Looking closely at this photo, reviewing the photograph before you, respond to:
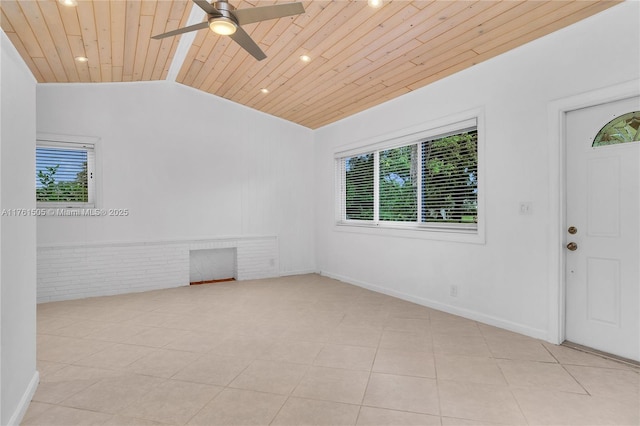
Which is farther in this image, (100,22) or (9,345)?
(100,22)

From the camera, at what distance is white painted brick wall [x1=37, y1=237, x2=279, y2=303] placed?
4.38 meters

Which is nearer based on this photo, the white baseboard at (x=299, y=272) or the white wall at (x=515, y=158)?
the white wall at (x=515, y=158)

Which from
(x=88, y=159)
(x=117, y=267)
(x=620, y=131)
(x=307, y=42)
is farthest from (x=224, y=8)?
(x=117, y=267)

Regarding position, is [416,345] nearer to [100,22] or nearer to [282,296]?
[282,296]

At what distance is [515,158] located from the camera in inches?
125

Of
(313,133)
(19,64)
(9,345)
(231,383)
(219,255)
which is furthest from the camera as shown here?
(313,133)

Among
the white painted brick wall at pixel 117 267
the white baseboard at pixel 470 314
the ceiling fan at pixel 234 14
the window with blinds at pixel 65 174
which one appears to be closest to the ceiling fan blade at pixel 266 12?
the ceiling fan at pixel 234 14

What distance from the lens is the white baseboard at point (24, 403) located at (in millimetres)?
1777

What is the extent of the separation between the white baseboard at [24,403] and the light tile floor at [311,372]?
4 centimetres

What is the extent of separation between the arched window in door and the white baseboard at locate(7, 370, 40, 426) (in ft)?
14.2

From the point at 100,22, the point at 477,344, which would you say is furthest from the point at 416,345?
the point at 100,22

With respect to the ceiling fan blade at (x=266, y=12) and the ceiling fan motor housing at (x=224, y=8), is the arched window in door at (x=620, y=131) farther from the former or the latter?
the ceiling fan motor housing at (x=224, y=8)

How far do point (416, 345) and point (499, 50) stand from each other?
283 cm

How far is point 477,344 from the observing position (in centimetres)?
290
